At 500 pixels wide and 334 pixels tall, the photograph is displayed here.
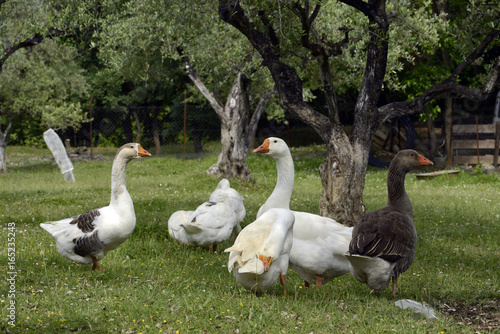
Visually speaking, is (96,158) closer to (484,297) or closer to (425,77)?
(425,77)

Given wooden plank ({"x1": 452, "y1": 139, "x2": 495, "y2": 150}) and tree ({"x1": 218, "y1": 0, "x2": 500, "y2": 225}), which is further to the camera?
wooden plank ({"x1": 452, "y1": 139, "x2": 495, "y2": 150})

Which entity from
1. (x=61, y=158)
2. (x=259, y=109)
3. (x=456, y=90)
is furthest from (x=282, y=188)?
(x=61, y=158)

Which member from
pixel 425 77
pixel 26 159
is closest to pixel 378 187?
pixel 425 77

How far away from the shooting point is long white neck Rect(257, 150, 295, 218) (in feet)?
23.5

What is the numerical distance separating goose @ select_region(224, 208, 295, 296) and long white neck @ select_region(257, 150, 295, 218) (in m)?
1.32

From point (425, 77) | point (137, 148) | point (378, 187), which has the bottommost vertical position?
point (378, 187)

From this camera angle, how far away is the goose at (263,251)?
521 centimetres

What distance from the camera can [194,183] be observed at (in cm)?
1748

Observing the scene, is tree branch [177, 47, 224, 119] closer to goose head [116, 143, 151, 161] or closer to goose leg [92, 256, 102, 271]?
goose head [116, 143, 151, 161]

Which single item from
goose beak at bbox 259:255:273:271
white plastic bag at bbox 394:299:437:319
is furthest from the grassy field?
goose beak at bbox 259:255:273:271

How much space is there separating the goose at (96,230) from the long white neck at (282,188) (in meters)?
1.81

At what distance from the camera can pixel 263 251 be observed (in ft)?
17.2

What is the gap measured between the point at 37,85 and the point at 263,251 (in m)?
23.6

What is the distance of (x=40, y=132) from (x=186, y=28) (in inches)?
1133
